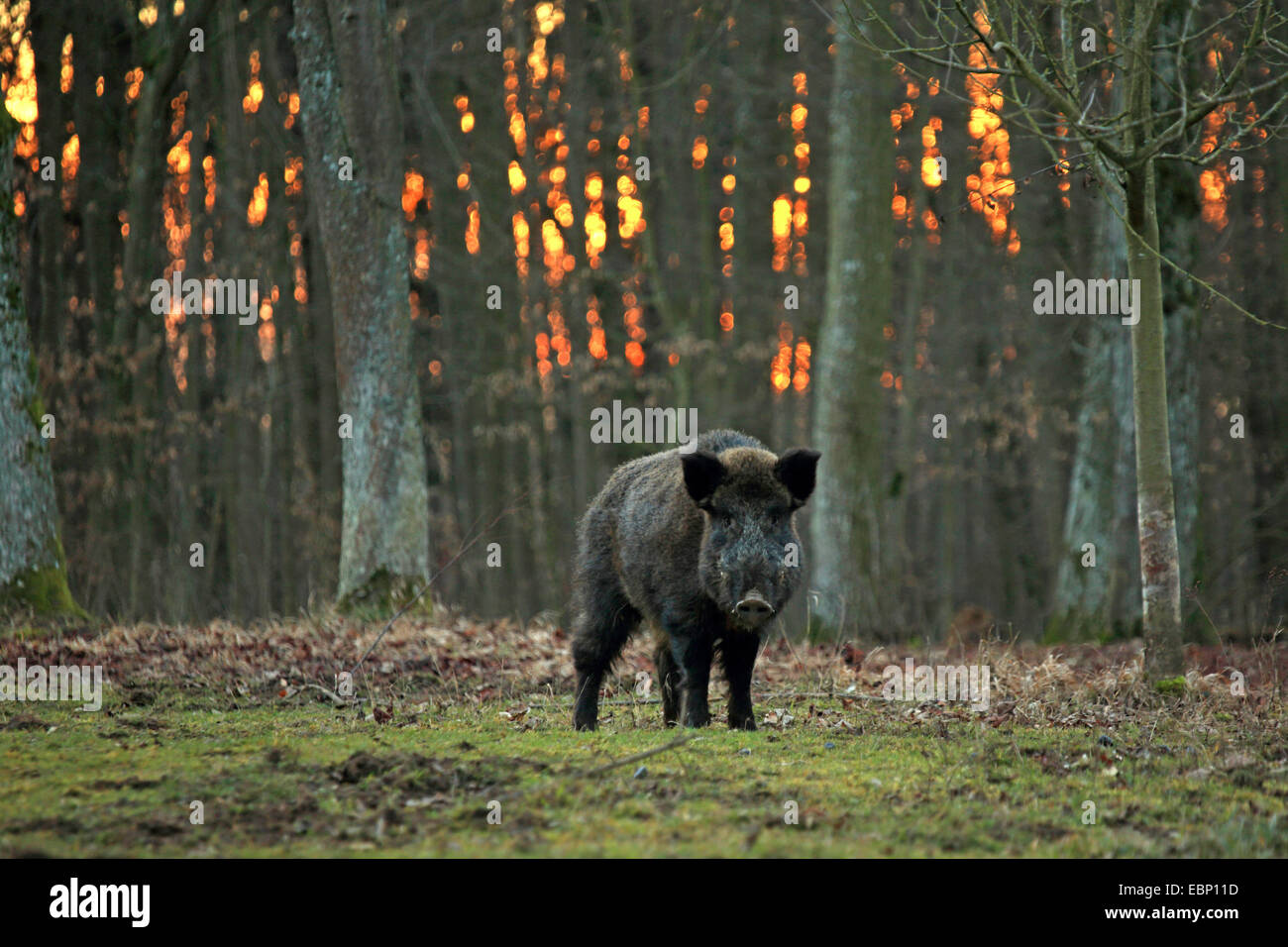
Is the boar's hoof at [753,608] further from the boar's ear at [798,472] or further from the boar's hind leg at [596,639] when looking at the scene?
the boar's hind leg at [596,639]

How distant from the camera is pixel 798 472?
25.3 feet

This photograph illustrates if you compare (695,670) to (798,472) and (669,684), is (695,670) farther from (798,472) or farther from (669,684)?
(798,472)

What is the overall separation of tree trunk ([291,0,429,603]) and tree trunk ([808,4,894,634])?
4668 millimetres

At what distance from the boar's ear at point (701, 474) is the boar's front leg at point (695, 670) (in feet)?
2.83

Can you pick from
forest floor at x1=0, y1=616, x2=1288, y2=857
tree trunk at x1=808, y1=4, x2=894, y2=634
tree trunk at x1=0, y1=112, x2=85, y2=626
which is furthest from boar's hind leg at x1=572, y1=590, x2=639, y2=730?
tree trunk at x1=0, y1=112, x2=85, y2=626

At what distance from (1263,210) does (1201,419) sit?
460 cm

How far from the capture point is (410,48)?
63.1 ft

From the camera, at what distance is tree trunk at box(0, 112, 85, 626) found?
37.7ft

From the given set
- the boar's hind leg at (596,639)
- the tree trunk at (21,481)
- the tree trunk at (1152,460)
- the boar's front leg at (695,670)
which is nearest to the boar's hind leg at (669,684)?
the boar's hind leg at (596,639)

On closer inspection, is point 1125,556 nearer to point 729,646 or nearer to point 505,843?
point 729,646

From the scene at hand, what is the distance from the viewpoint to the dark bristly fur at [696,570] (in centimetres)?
730

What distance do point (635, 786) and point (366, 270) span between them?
9058mm

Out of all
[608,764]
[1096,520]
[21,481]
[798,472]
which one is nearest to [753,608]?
[798,472]

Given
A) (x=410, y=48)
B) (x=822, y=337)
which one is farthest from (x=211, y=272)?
(x=822, y=337)
